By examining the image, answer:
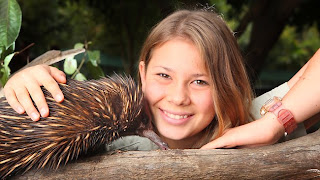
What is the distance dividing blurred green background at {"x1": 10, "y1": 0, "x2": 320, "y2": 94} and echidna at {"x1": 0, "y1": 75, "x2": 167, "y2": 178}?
8.95 feet

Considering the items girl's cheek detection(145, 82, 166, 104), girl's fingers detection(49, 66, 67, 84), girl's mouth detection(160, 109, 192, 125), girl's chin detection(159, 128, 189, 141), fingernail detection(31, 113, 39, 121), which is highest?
girl's fingers detection(49, 66, 67, 84)

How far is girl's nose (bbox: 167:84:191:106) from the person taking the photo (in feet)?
6.10

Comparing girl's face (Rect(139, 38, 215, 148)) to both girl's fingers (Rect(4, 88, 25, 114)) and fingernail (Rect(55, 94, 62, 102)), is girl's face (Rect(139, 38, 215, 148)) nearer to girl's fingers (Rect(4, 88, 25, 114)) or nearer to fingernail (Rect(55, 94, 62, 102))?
fingernail (Rect(55, 94, 62, 102))

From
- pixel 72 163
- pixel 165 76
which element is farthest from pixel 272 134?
pixel 72 163

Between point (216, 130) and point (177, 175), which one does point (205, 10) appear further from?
point (177, 175)

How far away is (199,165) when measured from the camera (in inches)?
59.2

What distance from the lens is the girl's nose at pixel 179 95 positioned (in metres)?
1.86

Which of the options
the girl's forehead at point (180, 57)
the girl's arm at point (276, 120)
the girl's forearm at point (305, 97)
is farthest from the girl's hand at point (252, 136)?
the girl's forehead at point (180, 57)

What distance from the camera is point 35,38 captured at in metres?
6.16

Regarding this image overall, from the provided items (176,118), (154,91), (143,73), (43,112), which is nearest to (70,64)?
(143,73)

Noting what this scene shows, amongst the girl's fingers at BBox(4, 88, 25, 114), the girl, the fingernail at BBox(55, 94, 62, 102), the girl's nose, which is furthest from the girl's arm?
the girl's fingers at BBox(4, 88, 25, 114)

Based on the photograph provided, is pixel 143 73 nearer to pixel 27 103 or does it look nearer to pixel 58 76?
pixel 58 76

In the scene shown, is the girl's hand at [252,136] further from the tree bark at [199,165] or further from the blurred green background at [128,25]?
the blurred green background at [128,25]

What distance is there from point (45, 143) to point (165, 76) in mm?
645
